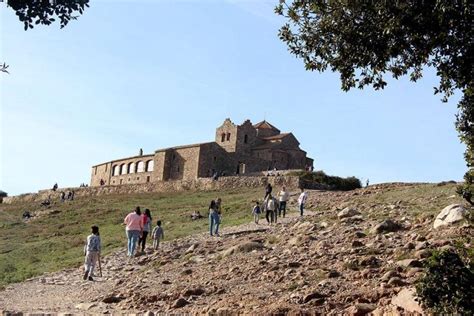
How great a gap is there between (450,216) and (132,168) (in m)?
67.8

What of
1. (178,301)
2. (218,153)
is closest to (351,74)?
(178,301)

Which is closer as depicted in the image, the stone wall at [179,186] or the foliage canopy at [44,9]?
the foliage canopy at [44,9]

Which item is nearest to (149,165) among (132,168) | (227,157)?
(132,168)

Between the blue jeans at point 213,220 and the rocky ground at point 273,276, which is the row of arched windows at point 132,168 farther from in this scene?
the rocky ground at point 273,276

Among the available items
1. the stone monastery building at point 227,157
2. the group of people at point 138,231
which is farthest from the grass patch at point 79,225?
the stone monastery building at point 227,157

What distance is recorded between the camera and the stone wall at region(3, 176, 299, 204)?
5172 cm

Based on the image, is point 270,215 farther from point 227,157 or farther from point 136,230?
point 227,157

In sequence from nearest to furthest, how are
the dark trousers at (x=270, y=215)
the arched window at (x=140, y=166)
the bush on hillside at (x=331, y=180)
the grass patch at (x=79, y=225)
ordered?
1. the grass patch at (x=79, y=225)
2. the dark trousers at (x=270, y=215)
3. the bush on hillside at (x=331, y=180)
4. the arched window at (x=140, y=166)

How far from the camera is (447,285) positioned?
8.97m

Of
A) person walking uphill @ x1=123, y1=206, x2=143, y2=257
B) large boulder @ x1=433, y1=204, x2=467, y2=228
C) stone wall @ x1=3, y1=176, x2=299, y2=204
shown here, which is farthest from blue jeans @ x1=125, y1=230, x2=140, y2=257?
stone wall @ x1=3, y1=176, x2=299, y2=204

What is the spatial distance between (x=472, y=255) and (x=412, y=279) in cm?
231

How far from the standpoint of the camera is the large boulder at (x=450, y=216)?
1539 centimetres

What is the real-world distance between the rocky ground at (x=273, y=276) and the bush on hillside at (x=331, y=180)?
2972cm

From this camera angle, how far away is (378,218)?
65.5 ft
